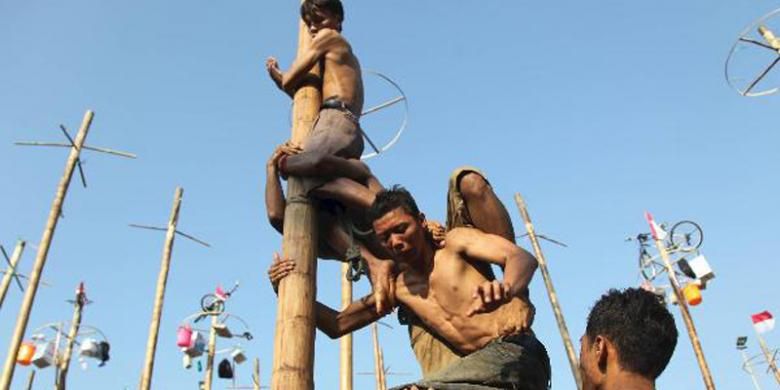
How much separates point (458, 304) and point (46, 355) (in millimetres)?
21162

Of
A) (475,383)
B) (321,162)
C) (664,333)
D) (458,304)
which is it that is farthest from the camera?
(321,162)

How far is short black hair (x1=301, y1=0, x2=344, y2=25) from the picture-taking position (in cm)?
480

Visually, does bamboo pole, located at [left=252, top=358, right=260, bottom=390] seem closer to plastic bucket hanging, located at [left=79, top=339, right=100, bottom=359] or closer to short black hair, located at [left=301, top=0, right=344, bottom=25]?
plastic bucket hanging, located at [left=79, top=339, right=100, bottom=359]

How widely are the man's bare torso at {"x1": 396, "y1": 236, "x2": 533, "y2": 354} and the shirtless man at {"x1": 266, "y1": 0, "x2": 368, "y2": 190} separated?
0.76 metres

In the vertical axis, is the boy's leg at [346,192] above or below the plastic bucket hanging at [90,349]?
below

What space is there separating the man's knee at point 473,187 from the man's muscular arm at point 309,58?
1423 millimetres

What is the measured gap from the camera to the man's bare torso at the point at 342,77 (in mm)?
4426

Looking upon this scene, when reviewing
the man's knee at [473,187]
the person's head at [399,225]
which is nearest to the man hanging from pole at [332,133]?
the person's head at [399,225]

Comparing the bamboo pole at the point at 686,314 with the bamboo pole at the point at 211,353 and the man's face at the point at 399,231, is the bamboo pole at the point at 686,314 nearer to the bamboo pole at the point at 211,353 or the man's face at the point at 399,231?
the bamboo pole at the point at 211,353

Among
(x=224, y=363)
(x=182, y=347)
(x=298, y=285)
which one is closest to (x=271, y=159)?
(x=298, y=285)

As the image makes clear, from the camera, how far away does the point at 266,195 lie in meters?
4.08

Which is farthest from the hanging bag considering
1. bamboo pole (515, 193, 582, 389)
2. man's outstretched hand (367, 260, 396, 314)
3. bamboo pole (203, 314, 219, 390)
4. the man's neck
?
the man's neck

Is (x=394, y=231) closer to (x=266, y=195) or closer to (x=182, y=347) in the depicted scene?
(x=266, y=195)

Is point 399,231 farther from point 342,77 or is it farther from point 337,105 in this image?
point 342,77
